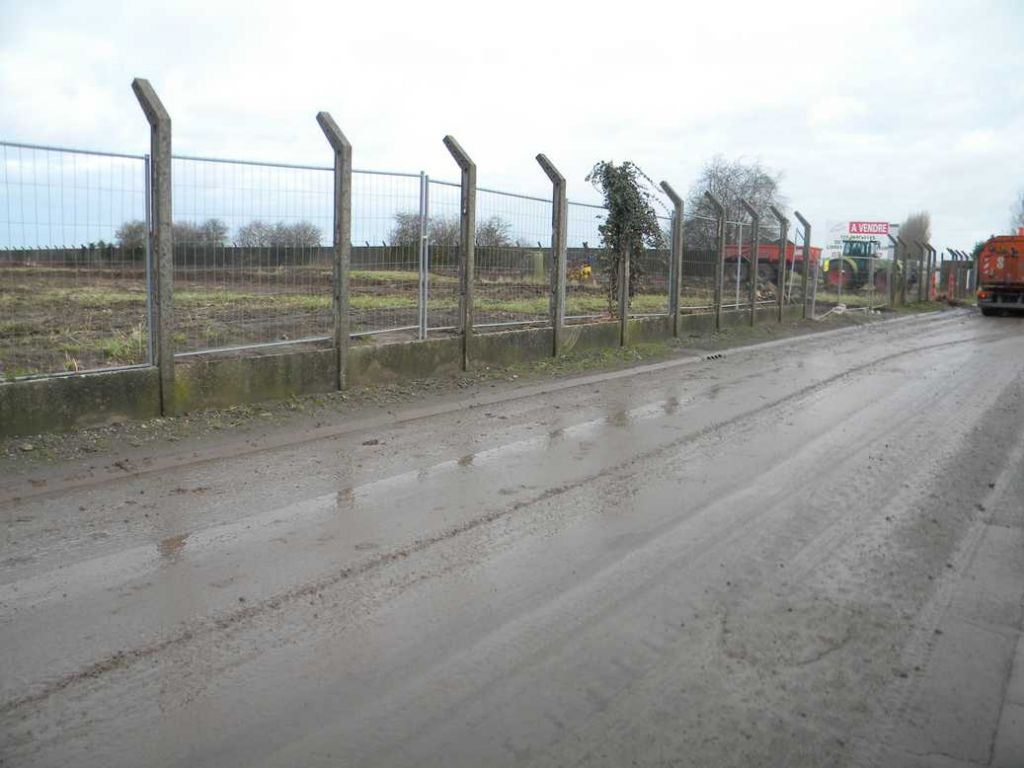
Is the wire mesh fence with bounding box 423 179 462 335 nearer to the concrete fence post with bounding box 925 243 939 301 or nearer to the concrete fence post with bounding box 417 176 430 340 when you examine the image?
the concrete fence post with bounding box 417 176 430 340

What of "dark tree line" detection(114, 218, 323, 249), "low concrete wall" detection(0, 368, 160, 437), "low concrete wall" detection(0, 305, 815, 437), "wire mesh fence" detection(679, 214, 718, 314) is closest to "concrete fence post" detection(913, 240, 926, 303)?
"wire mesh fence" detection(679, 214, 718, 314)

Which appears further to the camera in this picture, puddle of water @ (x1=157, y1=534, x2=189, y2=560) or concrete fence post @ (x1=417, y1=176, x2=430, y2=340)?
concrete fence post @ (x1=417, y1=176, x2=430, y2=340)

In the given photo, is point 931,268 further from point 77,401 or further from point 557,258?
point 77,401

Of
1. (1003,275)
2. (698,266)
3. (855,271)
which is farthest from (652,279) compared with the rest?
(855,271)

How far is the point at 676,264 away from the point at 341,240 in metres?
8.80

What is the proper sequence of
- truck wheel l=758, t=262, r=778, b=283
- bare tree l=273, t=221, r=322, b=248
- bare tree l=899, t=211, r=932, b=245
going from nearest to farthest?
bare tree l=273, t=221, r=322, b=248 < truck wheel l=758, t=262, r=778, b=283 < bare tree l=899, t=211, r=932, b=245

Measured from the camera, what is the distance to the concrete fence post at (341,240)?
9414 millimetres

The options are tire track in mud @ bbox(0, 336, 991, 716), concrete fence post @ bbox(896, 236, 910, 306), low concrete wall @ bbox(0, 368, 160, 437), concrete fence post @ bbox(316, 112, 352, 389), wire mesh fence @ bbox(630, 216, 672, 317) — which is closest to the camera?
tire track in mud @ bbox(0, 336, 991, 716)

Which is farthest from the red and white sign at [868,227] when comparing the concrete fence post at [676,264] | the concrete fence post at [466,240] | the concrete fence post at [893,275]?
the concrete fence post at [466,240]

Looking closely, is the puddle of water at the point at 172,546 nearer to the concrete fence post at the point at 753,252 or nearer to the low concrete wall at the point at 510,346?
the low concrete wall at the point at 510,346

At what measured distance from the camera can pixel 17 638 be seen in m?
3.82

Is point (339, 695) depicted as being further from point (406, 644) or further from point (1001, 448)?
point (1001, 448)

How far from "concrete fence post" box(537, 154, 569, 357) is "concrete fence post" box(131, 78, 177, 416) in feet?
20.7

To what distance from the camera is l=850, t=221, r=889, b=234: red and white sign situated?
2908cm
